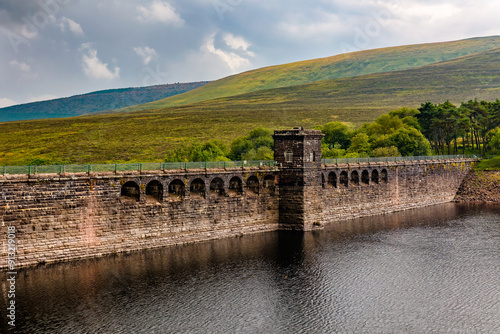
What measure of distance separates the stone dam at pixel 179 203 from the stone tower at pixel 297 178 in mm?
113

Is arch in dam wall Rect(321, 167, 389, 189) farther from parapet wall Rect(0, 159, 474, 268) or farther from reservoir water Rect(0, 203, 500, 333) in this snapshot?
reservoir water Rect(0, 203, 500, 333)

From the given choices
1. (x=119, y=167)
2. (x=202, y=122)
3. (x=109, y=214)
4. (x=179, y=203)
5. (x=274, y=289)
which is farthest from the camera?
(x=202, y=122)

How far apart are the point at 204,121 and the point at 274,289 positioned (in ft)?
359

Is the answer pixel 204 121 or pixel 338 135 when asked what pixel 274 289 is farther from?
pixel 204 121

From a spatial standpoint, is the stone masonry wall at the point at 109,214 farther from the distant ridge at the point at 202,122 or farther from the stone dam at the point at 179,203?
the distant ridge at the point at 202,122

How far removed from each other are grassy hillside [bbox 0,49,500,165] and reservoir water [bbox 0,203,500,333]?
5542 centimetres

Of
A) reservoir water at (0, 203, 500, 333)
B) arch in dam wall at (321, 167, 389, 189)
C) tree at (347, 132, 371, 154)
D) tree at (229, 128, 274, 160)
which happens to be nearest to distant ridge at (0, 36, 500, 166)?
tree at (229, 128, 274, 160)

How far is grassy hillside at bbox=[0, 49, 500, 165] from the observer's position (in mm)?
101625

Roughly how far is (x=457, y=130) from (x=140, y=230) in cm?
7695

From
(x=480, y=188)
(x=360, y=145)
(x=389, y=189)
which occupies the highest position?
(x=360, y=145)

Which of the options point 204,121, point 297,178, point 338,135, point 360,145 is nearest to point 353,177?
point 297,178

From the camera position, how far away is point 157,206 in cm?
4600

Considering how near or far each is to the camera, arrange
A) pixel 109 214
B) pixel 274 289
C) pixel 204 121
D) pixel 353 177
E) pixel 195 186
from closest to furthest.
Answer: pixel 274 289 < pixel 109 214 < pixel 195 186 < pixel 353 177 < pixel 204 121

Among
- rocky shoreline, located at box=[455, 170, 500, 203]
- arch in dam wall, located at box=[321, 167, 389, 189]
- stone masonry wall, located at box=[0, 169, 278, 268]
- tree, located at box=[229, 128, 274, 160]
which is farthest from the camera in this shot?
tree, located at box=[229, 128, 274, 160]
